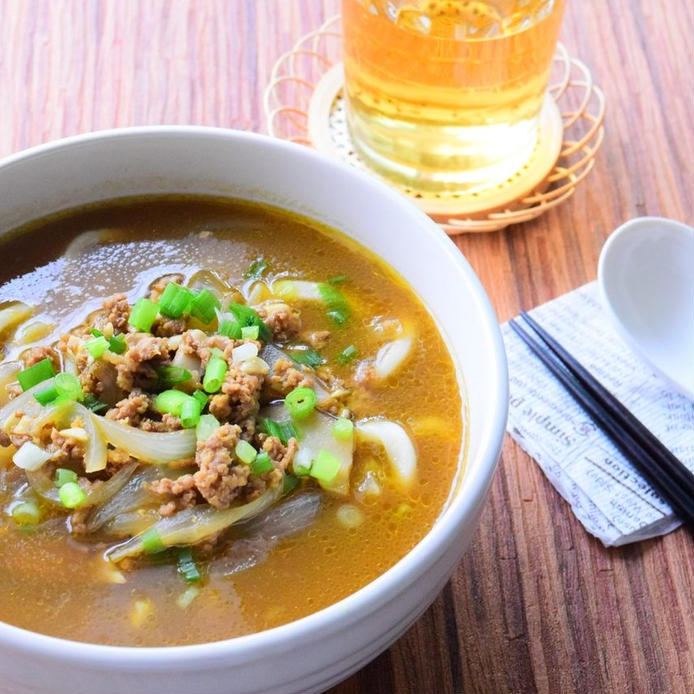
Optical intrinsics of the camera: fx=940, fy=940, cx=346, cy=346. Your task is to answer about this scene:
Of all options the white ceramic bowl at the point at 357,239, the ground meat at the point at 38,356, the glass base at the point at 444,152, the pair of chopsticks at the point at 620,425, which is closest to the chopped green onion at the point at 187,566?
the white ceramic bowl at the point at 357,239

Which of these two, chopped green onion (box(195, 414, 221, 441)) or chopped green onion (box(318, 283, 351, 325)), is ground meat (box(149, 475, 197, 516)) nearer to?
chopped green onion (box(195, 414, 221, 441))

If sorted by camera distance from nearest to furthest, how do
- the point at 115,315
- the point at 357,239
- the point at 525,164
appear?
the point at 115,315
the point at 357,239
the point at 525,164

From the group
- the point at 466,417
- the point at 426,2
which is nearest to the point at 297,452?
the point at 466,417

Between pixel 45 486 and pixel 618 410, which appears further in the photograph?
pixel 618 410

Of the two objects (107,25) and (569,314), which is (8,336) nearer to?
(569,314)

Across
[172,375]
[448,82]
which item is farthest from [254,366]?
[448,82]

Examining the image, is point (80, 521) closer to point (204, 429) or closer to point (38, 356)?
point (204, 429)
